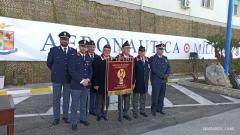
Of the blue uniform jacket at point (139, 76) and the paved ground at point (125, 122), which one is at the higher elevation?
the blue uniform jacket at point (139, 76)


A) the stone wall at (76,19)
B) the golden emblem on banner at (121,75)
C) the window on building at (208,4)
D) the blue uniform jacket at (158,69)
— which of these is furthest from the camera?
the window on building at (208,4)

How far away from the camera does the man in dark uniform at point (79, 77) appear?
20.8 ft

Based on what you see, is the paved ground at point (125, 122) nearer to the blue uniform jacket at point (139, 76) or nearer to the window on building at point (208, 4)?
the blue uniform jacket at point (139, 76)

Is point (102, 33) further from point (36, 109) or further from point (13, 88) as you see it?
point (36, 109)

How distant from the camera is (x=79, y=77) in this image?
249 inches

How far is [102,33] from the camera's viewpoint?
43.5 feet

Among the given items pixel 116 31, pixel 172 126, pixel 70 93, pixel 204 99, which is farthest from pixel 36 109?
pixel 116 31

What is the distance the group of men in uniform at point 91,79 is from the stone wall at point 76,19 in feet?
13.3

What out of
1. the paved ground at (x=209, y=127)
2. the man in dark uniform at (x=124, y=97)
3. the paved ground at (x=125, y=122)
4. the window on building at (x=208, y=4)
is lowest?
the paved ground at (x=209, y=127)

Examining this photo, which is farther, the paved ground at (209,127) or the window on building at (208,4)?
the window on building at (208,4)

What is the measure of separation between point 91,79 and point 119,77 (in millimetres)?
613

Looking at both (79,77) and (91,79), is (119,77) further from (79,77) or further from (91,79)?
(79,77)

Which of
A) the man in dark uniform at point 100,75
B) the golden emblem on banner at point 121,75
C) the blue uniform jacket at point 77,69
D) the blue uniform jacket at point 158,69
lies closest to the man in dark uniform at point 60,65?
the blue uniform jacket at point 77,69

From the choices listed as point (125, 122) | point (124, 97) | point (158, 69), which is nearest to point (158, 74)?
point (158, 69)
